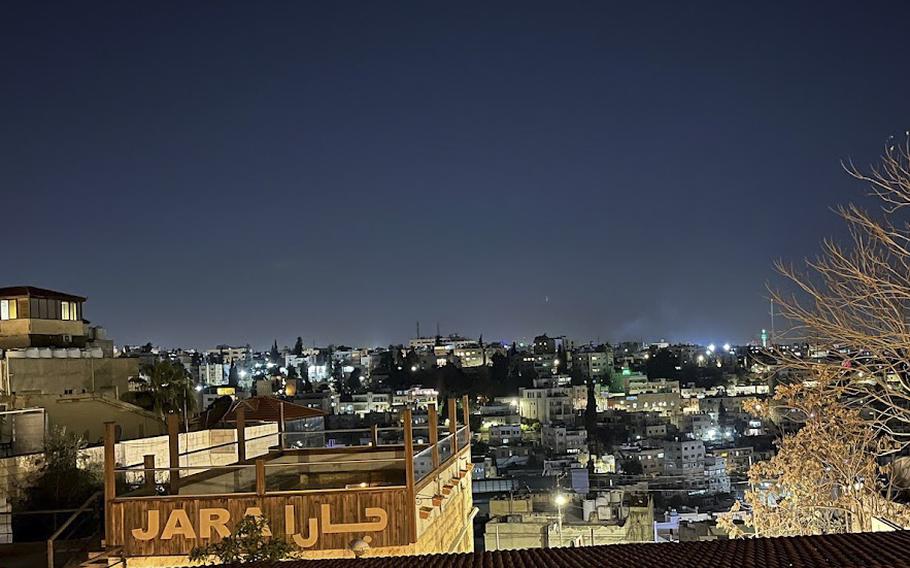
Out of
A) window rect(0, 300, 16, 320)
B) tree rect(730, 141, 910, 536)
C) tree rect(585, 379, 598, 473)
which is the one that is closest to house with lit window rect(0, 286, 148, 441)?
window rect(0, 300, 16, 320)

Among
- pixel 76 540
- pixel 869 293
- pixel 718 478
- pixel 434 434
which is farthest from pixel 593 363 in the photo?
pixel 869 293

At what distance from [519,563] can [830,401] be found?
7038mm

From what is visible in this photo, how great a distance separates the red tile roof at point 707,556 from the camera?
5.34 m

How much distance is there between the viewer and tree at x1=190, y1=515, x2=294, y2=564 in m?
7.27

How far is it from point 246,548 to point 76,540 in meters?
4.58

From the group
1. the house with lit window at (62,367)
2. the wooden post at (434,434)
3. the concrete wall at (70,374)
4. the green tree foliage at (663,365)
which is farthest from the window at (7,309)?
→ the green tree foliage at (663,365)

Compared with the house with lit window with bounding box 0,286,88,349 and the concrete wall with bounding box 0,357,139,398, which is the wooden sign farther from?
the house with lit window with bounding box 0,286,88,349

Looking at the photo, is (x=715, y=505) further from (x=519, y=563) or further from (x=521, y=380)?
(x=521, y=380)

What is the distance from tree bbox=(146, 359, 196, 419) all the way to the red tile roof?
15.1m

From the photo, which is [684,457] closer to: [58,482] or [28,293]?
[28,293]

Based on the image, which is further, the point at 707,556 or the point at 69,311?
the point at 69,311

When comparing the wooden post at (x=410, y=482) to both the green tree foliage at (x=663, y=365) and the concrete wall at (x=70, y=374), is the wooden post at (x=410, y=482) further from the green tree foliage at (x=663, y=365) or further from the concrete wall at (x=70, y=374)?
the green tree foliage at (x=663, y=365)

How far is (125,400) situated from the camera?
74.7ft

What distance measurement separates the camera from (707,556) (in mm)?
5938
